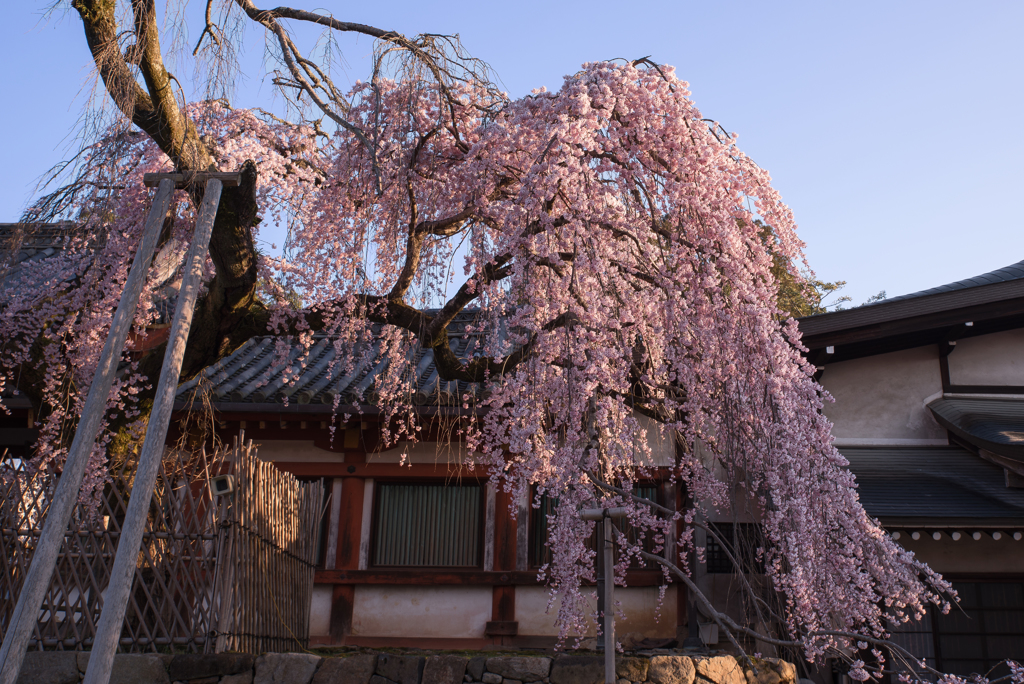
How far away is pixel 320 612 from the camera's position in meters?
8.38

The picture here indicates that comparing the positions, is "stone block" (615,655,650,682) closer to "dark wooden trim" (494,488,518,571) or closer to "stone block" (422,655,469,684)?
"stone block" (422,655,469,684)

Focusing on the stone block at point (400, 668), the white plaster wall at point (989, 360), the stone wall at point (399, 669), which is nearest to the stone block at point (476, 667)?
the stone wall at point (399, 669)

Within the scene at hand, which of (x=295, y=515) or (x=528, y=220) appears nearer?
(x=528, y=220)

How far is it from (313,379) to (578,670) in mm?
4957

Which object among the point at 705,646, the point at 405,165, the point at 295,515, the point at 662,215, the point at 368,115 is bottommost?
the point at 705,646

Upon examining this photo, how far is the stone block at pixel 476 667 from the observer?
Result: 6.01 metres

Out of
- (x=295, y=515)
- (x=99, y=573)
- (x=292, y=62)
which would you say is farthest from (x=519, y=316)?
(x=99, y=573)

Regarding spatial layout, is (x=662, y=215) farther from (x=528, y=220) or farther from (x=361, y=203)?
(x=361, y=203)

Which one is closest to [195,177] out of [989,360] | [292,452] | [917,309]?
[292,452]

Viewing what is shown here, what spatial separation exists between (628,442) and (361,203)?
305 centimetres

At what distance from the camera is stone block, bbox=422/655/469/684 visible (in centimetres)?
595

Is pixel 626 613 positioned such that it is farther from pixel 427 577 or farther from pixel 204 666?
pixel 204 666

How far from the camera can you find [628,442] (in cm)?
612

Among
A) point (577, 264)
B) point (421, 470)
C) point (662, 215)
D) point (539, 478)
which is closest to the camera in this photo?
point (577, 264)
